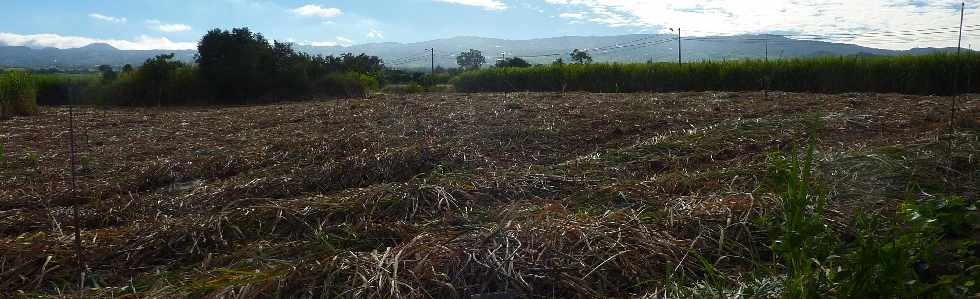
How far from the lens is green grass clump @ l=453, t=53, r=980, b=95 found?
14.5 metres

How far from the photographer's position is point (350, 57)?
24625 mm

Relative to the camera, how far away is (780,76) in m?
16.8

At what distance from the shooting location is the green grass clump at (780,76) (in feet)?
47.5

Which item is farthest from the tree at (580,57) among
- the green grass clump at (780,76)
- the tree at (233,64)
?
the tree at (233,64)

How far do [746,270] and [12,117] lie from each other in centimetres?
1331

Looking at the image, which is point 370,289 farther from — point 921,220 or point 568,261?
point 921,220

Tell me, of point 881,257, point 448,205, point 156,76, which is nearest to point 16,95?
point 156,76

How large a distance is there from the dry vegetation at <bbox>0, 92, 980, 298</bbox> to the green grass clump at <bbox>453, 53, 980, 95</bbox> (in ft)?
24.3

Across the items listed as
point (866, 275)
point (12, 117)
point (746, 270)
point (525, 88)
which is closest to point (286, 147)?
point (746, 270)

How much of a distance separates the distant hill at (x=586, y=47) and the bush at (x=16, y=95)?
1689 mm

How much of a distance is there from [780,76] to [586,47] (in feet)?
292

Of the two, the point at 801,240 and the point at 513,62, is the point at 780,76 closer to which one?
the point at 801,240

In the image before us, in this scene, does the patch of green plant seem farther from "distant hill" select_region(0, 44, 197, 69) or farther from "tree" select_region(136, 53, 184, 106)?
"tree" select_region(136, 53, 184, 106)

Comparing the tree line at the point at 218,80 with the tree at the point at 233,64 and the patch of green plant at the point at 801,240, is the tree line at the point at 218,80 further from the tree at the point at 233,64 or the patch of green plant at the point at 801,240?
the patch of green plant at the point at 801,240
